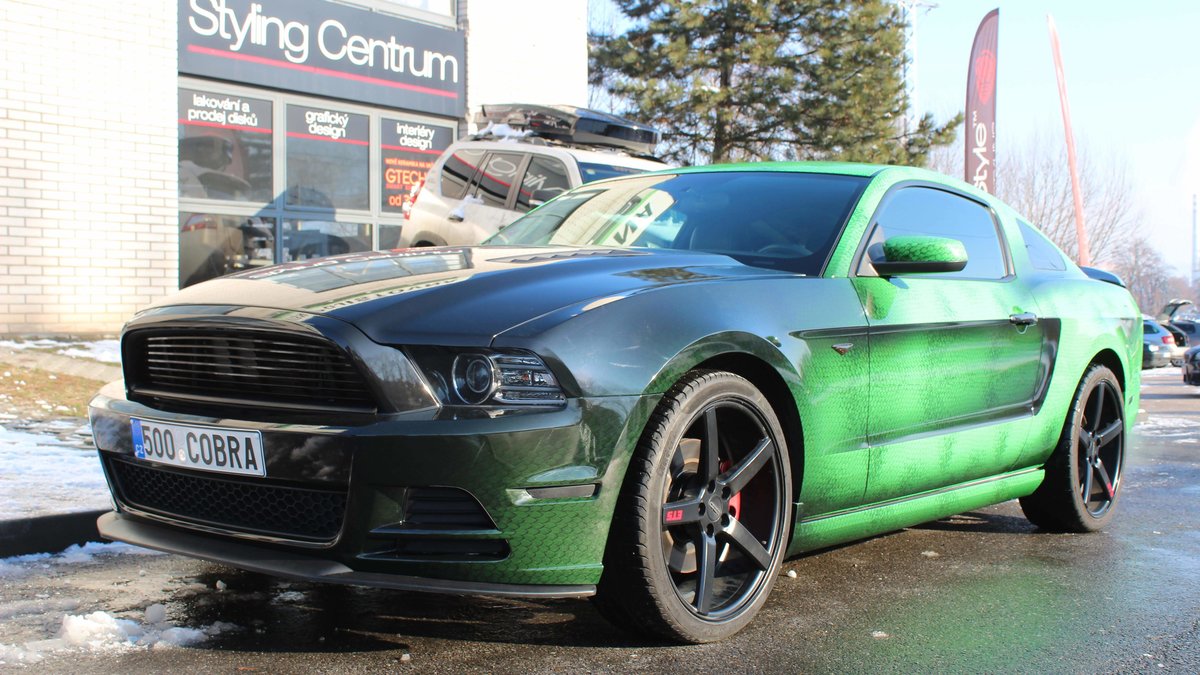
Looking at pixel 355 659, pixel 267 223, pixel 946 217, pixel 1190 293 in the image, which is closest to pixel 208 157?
pixel 267 223

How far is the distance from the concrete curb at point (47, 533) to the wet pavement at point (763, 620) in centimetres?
17

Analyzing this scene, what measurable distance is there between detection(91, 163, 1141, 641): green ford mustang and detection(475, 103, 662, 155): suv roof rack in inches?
258

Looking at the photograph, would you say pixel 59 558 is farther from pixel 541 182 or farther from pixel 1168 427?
pixel 1168 427

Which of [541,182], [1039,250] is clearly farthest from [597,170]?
[1039,250]

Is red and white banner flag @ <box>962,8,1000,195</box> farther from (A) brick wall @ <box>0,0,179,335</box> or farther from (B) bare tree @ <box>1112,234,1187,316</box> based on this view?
(B) bare tree @ <box>1112,234,1187,316</box>

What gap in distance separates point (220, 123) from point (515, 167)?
337cm

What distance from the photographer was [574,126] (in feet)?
35.4

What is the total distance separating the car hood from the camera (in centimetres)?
288

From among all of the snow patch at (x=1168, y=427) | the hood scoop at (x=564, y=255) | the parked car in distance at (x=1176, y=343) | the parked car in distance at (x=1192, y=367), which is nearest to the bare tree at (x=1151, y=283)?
the parked car in distance at (x=1176, y=343)

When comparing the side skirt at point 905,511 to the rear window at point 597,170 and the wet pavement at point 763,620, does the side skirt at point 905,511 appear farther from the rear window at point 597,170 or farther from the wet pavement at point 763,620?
the rear window at point 597,170

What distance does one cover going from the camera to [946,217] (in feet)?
15.5

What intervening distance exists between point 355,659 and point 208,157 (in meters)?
9.64

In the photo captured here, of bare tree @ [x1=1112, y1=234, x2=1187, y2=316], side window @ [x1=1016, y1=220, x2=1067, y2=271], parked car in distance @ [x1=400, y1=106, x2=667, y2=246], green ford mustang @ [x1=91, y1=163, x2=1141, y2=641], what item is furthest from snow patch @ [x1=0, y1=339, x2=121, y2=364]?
bare tree @ [x1=1112, y1=234, x2=1187, y2=316]

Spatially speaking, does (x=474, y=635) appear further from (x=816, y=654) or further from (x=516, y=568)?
(x=816, y=654)
